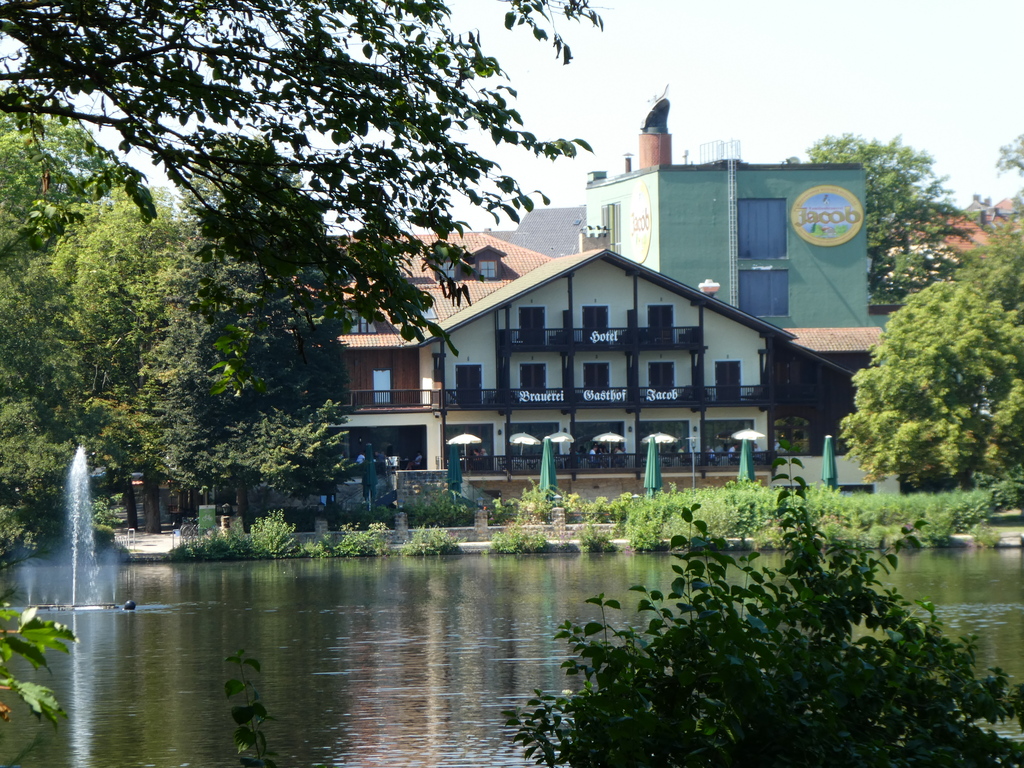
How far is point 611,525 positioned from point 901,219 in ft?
101

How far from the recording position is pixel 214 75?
8.09 m

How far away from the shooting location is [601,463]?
48.2 metres

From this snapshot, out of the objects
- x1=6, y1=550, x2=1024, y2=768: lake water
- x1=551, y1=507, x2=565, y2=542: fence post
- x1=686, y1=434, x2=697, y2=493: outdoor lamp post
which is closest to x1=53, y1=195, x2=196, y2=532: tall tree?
x1=6, y1=550, x2=1024, y2=768: lake water

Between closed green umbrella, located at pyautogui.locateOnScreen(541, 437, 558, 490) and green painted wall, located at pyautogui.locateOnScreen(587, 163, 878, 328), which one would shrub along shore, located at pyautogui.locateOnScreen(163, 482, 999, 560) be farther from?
green painted wall, located at pyautogui.locateOnScreen(587, 163, 878, 328)

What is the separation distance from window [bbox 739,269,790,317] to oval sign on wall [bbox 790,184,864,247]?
214 centimetres

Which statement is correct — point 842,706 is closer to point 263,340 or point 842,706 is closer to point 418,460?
point 263,340

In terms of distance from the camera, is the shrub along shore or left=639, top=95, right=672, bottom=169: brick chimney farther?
left=639, top=95, right=672, bottom=169: brick chimney

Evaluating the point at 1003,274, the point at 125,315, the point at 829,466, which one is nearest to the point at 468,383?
the point at 125,315

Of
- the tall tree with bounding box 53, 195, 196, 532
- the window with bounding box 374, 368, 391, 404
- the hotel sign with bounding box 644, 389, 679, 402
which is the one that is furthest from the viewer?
the window with bounding box 374, 368, 391, 404

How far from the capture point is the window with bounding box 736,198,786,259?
57.4m

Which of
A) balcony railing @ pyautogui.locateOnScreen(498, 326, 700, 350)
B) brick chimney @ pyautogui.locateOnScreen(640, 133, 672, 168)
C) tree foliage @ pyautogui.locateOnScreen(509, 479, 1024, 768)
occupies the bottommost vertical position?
tree foliage @ pyautogui.locateOnScreen(509, 479, 1024, 768)

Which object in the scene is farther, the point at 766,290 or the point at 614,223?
the point at 614,223

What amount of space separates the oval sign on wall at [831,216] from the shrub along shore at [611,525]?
59.0 ft

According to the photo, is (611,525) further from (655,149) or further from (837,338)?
(655,149)
